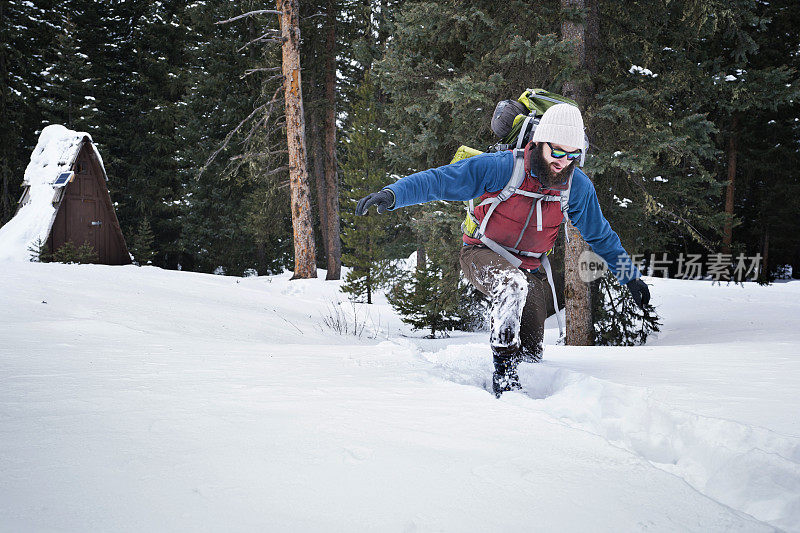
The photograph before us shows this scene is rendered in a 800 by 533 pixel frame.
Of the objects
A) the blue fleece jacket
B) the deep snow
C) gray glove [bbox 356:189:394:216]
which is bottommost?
the deep snow

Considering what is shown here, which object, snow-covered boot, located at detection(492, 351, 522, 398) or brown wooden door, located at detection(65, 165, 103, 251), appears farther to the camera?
brown wooden door, located at detection(65, 165, 103, 251)

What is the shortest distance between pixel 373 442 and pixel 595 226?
278 cm

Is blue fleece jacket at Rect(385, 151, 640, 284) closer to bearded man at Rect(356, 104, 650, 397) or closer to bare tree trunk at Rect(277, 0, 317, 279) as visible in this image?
→ bearded man at Rect(356, 104, 650, 397)

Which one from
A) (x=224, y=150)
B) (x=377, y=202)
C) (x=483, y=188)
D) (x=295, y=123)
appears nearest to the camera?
(x=377, y=202)

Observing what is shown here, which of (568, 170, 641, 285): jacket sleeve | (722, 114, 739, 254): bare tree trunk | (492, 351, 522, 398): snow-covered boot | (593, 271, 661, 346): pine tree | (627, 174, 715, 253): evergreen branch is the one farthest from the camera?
(722, 114, 739, 254): bare tree trunk

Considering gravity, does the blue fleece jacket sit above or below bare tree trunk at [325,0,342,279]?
below

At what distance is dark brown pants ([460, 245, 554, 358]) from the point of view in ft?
10.7

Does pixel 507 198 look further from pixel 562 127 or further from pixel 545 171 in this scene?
pixel 562 127

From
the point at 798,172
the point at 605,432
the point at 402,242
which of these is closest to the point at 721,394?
the point at 605,432

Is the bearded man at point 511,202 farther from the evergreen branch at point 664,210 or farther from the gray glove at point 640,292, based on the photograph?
the evergreen branch at point 664,210

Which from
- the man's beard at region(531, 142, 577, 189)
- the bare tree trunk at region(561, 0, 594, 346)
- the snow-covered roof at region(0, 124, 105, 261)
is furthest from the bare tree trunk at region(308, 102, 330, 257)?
the man's beard at region(531, 142, 577, 189)

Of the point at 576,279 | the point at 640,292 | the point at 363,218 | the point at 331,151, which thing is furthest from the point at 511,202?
the point at 331,151

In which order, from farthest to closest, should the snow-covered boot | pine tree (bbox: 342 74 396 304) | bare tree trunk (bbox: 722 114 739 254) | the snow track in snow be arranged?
bare tree trunk (bbox: 722 114 739 254)
pine tree (bbox: 342 74 396 304)
the snow-covered boot
the snow track in snow

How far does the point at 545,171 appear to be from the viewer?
3330 mm
